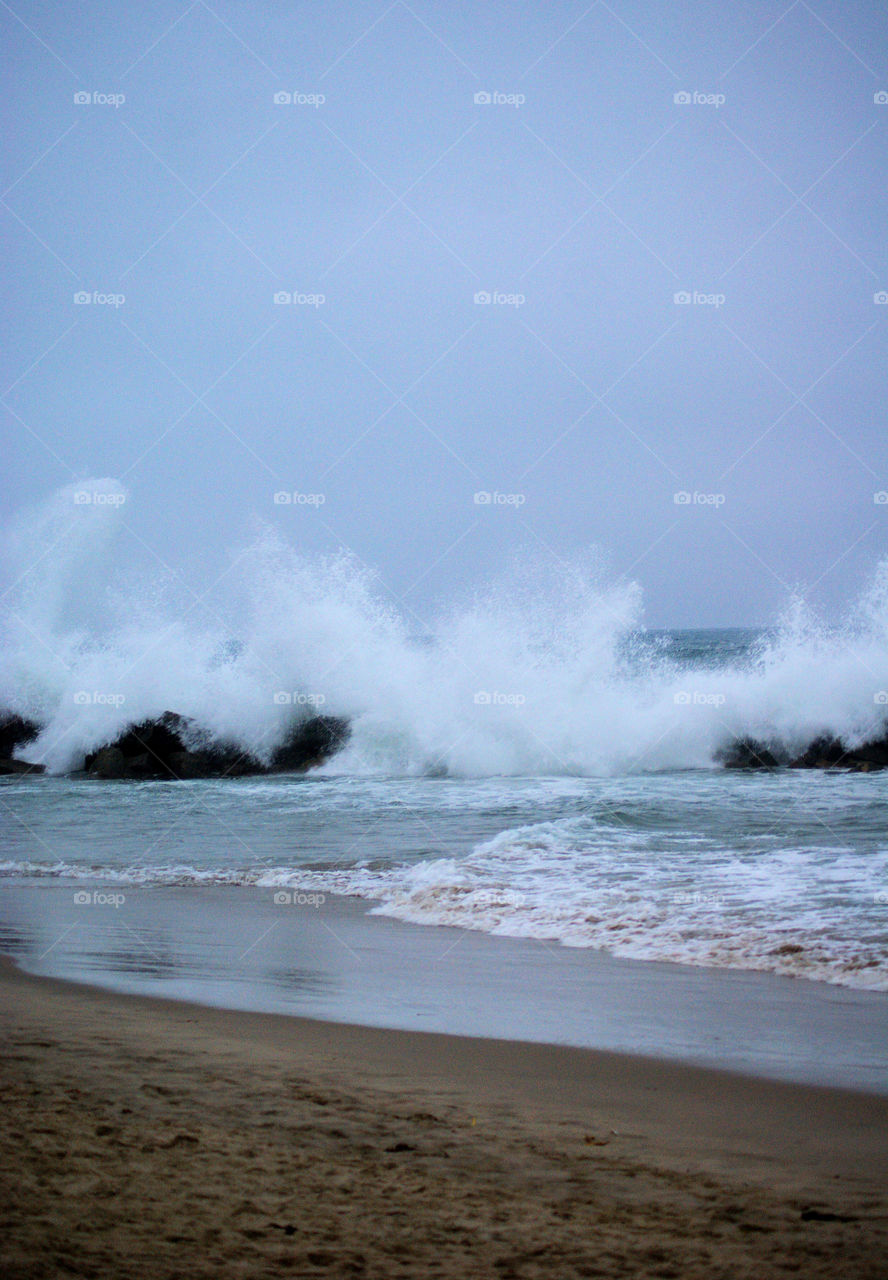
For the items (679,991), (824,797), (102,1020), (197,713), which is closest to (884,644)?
(824,797)

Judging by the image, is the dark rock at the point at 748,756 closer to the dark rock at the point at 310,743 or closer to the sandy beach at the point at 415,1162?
the dark rock at the point at 310,743

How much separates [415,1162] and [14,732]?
2632cm

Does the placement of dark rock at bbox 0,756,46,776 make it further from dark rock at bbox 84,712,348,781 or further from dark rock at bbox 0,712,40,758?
dark rock at bbox 0,712,40,758

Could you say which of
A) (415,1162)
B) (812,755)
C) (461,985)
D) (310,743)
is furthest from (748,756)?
(415,1162)

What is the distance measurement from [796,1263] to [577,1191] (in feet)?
2.28

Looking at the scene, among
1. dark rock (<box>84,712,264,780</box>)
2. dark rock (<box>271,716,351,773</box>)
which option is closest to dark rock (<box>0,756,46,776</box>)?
dark rock (<box>84,712,264,780</box>)

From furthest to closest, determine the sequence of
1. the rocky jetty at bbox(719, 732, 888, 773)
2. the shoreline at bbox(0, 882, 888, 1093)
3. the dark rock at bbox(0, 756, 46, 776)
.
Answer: the dark rock at bbox(0, 756, 46, 776)
the rocky jetty at bbox(719, 732, 888, 773)
the shoreline at bbox(0, 882, 888, 1093)

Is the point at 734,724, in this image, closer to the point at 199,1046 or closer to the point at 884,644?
the point at 884,644

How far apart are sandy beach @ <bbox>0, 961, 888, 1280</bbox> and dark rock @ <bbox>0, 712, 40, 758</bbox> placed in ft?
77.2

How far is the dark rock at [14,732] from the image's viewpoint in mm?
26922

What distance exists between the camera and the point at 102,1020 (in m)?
5.42

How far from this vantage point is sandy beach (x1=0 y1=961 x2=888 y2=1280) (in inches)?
107

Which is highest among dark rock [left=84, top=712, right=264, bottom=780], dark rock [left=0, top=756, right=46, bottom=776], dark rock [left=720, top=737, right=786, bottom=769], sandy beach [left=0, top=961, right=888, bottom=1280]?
dark rock [left=720, top=737, right=786, bottom=769]

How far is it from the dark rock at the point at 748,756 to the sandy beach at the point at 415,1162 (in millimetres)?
17614
